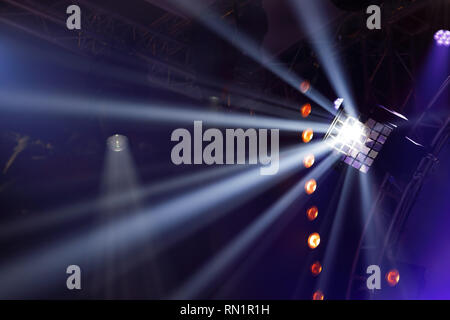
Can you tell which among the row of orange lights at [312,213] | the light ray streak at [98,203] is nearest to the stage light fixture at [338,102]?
the row of orange lights at [312,213]

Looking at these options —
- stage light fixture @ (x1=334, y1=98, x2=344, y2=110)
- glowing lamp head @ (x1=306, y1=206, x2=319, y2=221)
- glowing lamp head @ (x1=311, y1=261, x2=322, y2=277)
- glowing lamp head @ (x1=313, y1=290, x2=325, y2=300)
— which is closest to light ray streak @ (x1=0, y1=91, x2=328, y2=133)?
stage light fixture @ (x1=334, y1=98, x2=344, y2=110)

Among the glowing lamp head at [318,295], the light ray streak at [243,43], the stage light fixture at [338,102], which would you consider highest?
the light ray streak at [243,43]

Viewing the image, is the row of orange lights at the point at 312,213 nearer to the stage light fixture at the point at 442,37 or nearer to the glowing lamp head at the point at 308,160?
the glowing lamp head at the point at 308,160

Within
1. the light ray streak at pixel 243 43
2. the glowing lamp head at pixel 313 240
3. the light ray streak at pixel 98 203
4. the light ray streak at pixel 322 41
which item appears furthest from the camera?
the light ray streak at pixel 98 203

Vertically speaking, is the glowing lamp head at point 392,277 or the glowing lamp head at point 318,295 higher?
the glowing lamp head at point 392,277

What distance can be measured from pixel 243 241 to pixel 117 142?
188 cm

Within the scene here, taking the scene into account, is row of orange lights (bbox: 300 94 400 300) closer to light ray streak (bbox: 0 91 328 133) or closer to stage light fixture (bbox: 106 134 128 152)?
light ray streak (bbox: 0 91 328 133)

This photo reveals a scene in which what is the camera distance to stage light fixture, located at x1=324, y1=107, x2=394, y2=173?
Result: 3.93 meters

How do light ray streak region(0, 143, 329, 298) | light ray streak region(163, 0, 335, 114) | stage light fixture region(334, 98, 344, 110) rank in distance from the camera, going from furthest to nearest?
light ray streak region(0, 143, 329, 298)
stage light fixture region(334, 98, 344, 110)
light ray streak region(163, 0, 335, 114)

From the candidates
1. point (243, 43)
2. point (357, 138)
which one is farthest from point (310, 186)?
point (243, 43)

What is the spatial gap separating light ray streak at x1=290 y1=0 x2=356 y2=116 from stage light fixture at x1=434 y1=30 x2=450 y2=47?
0.94 m

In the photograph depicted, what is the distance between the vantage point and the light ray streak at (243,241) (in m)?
4.24

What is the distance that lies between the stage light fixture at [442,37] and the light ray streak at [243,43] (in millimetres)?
1229
